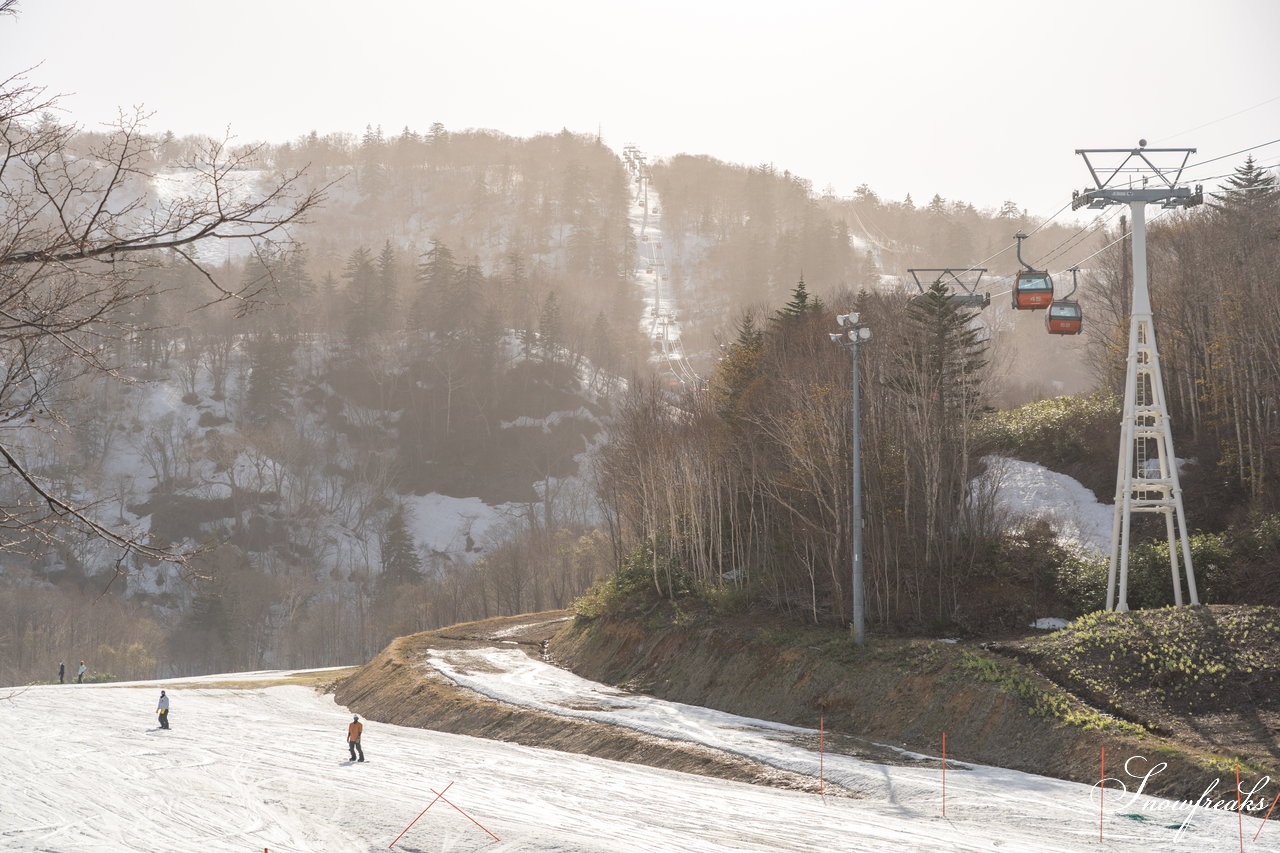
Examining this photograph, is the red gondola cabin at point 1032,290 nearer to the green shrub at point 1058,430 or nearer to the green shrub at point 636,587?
the green shrub at point 1058,430

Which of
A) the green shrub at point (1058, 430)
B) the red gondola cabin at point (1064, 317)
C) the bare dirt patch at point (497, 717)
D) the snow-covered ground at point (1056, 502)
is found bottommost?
the bare dirt patch at point (497, 717)

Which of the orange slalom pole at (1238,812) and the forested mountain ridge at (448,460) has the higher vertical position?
the forested mountain ridge at (448,460)

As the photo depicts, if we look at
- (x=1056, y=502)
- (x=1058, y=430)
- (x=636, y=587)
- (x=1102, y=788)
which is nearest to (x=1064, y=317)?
(x=1056, y=502)

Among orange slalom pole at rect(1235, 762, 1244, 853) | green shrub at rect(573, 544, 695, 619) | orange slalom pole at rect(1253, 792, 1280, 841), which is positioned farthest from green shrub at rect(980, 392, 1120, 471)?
orange slalom pole at rect(1253, 792, 1280, 841)

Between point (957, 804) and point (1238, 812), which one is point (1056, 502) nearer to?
point (957, 804)

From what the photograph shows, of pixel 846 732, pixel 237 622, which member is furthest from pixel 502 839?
pixel 237 622

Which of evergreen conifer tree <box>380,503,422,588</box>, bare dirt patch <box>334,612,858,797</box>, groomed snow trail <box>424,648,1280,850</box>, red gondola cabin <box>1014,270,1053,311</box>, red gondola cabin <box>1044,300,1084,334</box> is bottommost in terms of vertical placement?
bare dirt patch <box>334,612,858,797</box>

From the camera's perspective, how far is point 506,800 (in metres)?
21.2

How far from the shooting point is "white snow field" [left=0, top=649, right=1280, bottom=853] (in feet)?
57.4

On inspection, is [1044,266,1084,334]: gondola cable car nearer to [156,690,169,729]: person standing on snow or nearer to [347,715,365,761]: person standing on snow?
[347,715,365,761]: person standing on snow

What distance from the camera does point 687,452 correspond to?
3866 cm

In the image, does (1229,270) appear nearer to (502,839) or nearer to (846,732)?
(846,732)

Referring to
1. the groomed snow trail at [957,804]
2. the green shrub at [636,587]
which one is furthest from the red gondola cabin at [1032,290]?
the green shrub at [636,587]

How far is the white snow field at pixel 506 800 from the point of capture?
17484mm
